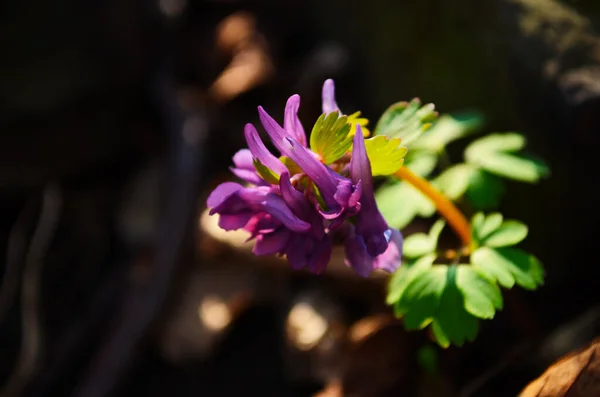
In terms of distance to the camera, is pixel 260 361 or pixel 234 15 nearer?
pixel 260 361

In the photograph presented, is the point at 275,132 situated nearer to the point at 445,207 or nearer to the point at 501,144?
the point at 445,207

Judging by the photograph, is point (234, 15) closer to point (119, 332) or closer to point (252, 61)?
point (252, 61)

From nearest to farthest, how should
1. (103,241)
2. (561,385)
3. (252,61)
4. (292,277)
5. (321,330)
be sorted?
(561,385), (321,330), (292,277), (103,241), (252,61)

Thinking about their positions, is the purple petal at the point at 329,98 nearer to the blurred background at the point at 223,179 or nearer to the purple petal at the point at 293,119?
the purple petal at the point at 293,119

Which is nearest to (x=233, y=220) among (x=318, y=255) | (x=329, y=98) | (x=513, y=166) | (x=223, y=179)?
(x=318, y=255)

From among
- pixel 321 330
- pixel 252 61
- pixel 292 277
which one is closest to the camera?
pixel 321 330

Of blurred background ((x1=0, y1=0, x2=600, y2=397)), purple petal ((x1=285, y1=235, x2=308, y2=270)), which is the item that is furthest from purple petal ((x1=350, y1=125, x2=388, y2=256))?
blurred background ((x1=0, y1=0, x2=600, y2=397))

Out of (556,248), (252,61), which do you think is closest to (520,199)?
(556,248)
